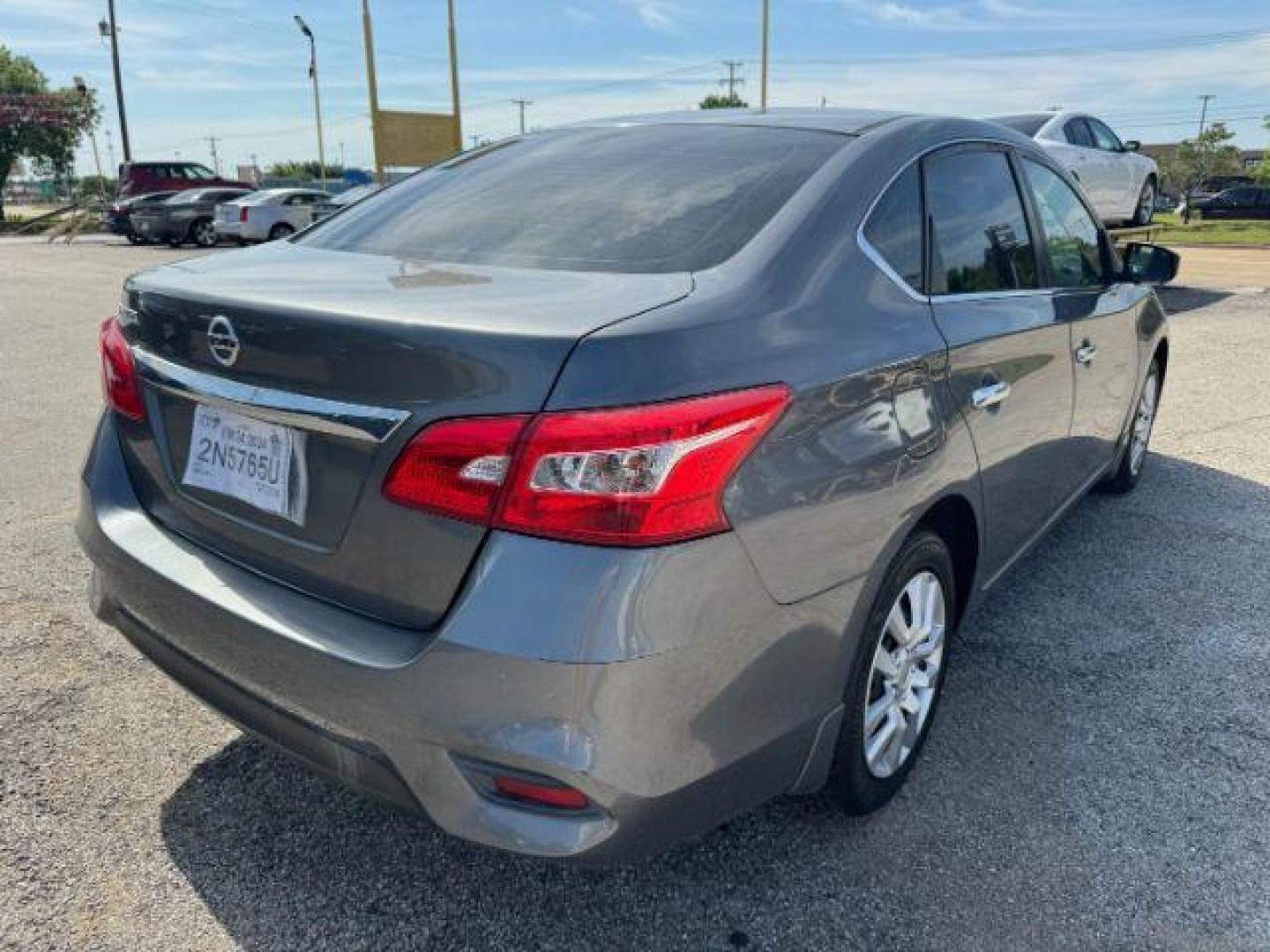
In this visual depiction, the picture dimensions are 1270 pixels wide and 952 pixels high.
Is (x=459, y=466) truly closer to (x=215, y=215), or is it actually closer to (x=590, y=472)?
(x=590, y=472)

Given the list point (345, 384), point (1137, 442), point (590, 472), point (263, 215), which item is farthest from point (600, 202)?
point (263, 215)

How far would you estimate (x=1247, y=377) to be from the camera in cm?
757

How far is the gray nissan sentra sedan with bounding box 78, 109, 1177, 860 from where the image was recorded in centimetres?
160

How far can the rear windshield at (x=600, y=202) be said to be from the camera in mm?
2156

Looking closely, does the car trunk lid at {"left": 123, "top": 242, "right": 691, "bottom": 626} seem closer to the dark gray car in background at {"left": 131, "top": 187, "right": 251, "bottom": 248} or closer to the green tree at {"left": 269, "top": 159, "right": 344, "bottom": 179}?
the dark gray car in background at {"left": 131, "top": 187, "right": 251, "bottom": 248}

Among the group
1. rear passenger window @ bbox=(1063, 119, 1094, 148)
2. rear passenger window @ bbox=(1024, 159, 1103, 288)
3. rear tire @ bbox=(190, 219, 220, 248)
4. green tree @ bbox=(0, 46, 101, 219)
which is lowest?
rear tire @ bbox=(190, 219, 220, 248)

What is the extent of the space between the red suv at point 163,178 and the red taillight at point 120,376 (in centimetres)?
3005

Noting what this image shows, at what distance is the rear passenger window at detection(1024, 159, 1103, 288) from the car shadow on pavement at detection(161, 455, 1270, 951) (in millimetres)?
1376

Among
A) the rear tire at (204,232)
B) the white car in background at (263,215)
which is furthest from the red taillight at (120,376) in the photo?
the rear tire at (204,232)

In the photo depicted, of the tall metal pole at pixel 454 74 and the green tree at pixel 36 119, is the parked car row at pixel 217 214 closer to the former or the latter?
the tall metal pole at pixel 454 74

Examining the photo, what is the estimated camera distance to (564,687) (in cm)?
158

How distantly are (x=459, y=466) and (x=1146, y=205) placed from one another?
1486cm

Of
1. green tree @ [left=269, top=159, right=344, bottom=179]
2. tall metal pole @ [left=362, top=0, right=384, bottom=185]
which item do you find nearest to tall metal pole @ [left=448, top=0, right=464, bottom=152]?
tall metal pole @ [left=362, top=0, right=384, bottom=185]

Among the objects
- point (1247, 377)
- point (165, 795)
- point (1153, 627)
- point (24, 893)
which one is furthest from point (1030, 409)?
point (1247, 377)
